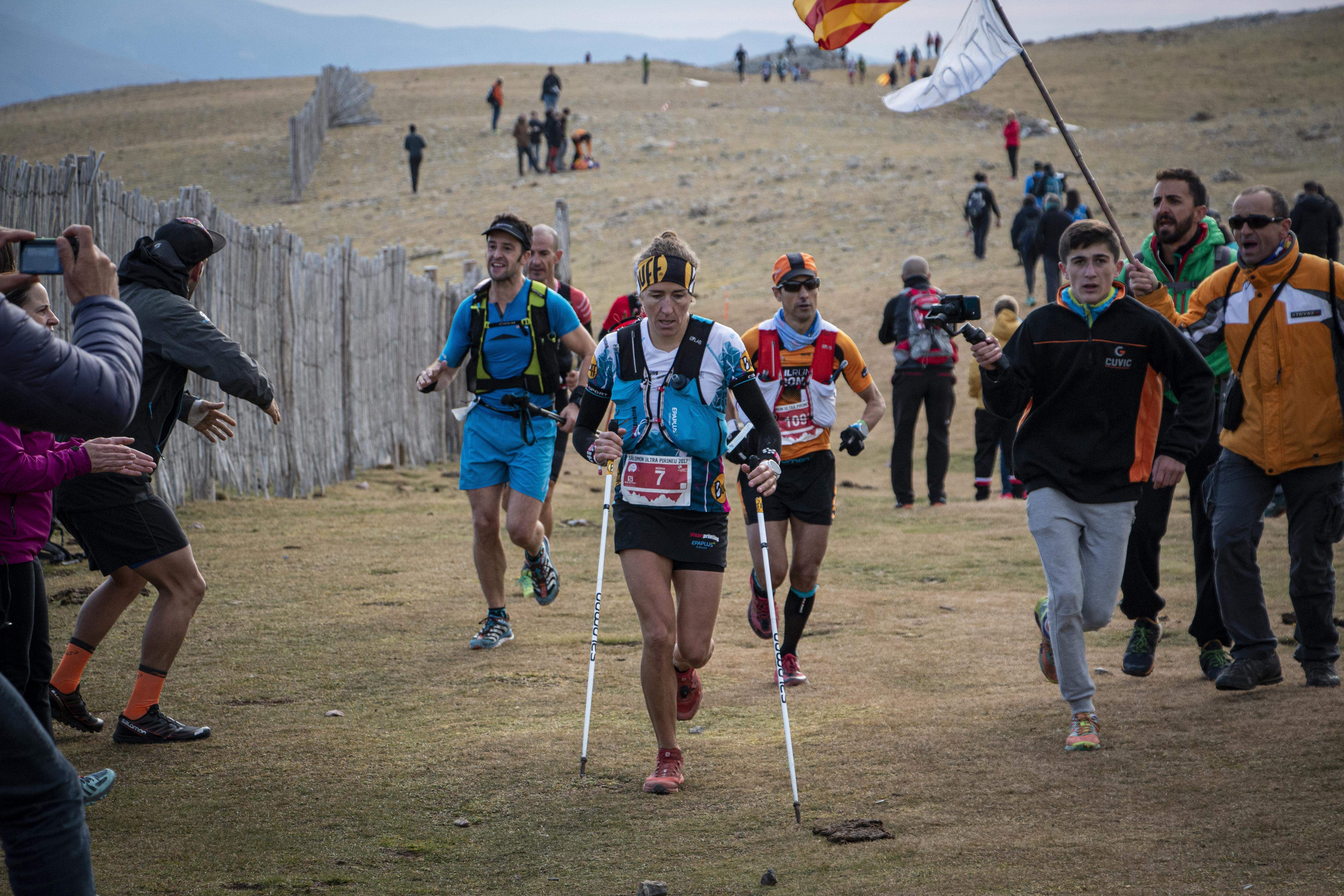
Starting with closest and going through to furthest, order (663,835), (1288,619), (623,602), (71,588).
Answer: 1. (663,835)
2. (1288,619)
3. (71,588)
4. (623,602)

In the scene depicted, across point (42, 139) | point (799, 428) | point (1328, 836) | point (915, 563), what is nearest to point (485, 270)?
point (915, 563)

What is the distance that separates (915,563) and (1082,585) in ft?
16.4

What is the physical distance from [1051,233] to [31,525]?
17332 millimetres

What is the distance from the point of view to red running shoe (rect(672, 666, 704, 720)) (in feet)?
17.9

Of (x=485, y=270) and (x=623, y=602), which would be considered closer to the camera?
(x=623, y=602)

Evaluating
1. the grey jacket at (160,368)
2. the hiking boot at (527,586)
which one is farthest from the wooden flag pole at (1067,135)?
the hiking boot at (527,586)

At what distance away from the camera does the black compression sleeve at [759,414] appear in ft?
17.0

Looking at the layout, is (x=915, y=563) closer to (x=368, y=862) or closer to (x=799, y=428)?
(x=799, y=428)

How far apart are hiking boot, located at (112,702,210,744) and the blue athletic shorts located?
241cm

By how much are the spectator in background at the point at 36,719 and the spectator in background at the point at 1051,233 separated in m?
17.3

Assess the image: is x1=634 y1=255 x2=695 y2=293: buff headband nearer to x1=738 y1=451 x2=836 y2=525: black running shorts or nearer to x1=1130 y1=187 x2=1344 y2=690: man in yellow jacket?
x1=738 y1=451 x2=836 y2=525: black running shorts

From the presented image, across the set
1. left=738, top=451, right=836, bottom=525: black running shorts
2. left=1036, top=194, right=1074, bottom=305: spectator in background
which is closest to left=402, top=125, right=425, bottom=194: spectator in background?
left=1036, top=194, right=1074, bottom=305: spectator in background

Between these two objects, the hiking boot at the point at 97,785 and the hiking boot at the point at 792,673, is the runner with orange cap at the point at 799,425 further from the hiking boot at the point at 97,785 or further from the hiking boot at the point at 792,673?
the hiking boot at the point at 97,785

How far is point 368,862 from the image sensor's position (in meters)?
4.22
